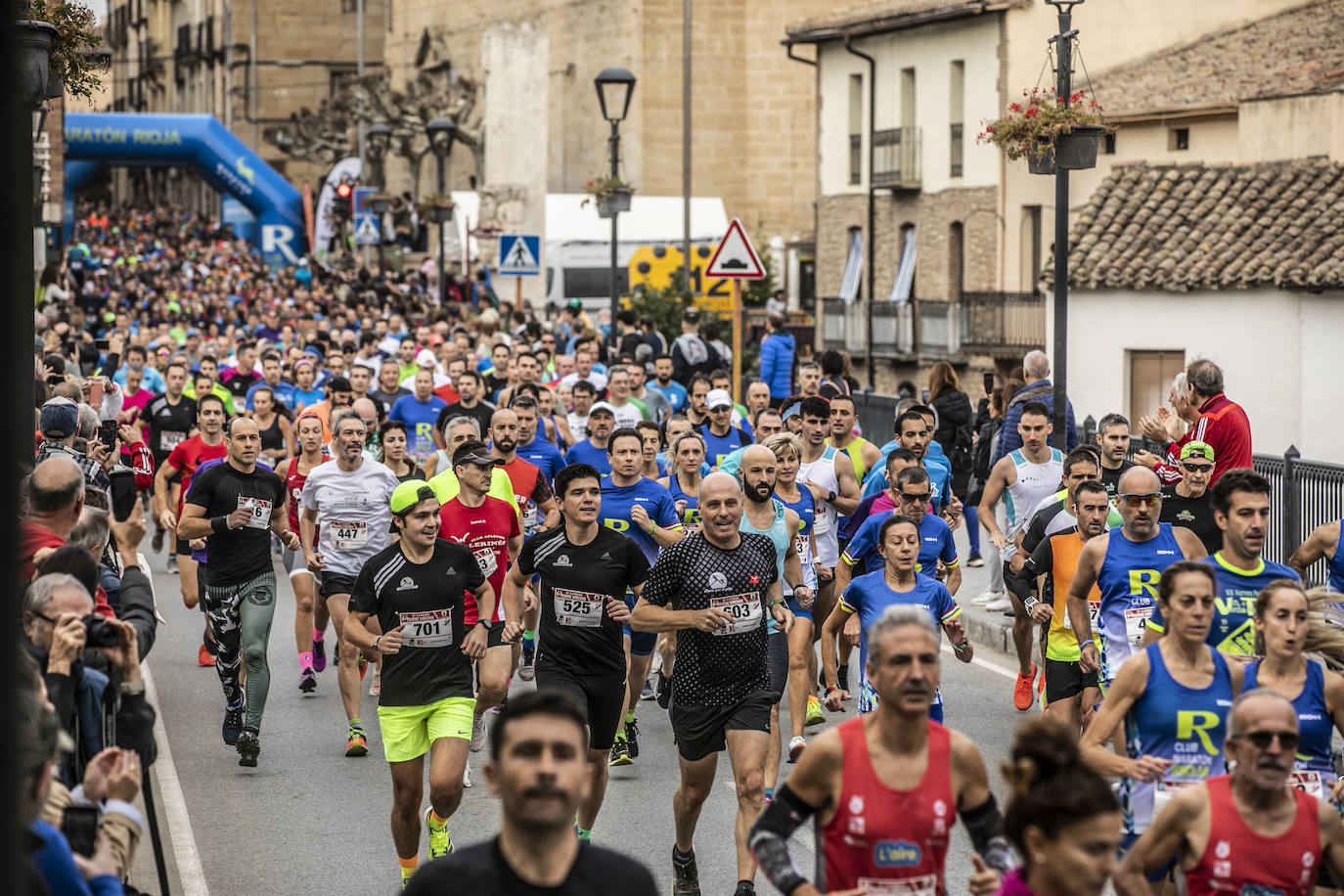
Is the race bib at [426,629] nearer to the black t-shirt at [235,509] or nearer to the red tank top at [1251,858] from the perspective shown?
the black t-shirt at [235,509]

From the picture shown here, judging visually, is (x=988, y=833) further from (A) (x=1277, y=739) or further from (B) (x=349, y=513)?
(B) (x=349, y=513)

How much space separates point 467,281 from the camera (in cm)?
4103

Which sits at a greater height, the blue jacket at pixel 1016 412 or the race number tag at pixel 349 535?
the blue jacket at pixel 1016 412

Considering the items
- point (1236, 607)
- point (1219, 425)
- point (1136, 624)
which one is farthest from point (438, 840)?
point (1219, 425)

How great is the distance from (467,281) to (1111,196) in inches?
623

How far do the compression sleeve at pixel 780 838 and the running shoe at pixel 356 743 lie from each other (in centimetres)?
589

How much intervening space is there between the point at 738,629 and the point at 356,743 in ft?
10.9

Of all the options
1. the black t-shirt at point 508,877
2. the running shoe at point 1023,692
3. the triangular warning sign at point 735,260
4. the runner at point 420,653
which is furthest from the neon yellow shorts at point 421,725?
the triangular warning sign at point 735,260

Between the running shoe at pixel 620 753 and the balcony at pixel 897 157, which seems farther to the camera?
the balcony at pixel 897 157

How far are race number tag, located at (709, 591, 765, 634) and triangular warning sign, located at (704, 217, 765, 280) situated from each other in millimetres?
11177

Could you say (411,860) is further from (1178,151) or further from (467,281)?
(467,281)

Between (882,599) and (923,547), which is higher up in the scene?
(923,547)

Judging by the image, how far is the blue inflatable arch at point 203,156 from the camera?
176 ft

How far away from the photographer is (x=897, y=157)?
39.3 metres
